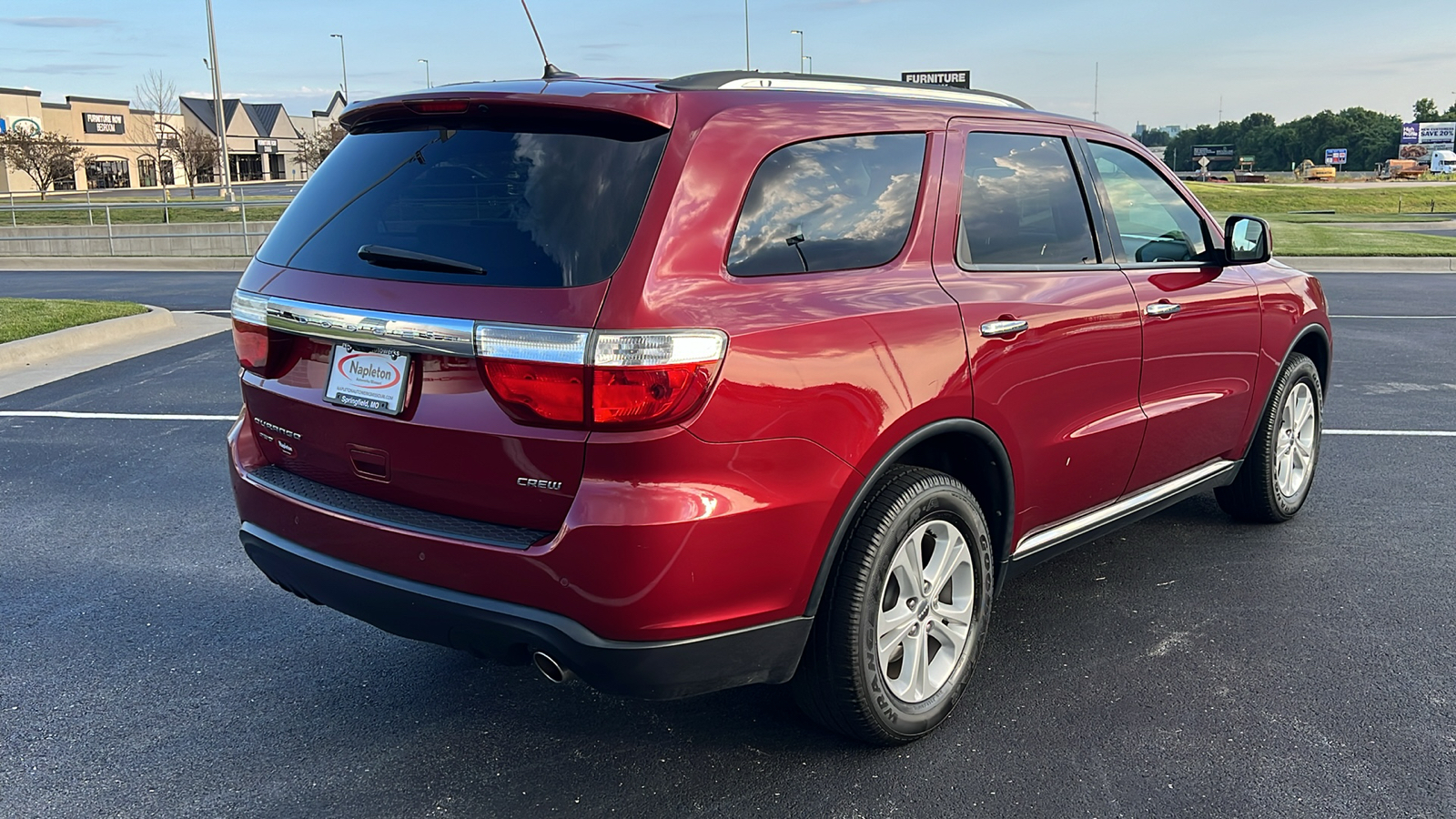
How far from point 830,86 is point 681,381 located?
1.29 metres

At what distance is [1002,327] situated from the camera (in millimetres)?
3363

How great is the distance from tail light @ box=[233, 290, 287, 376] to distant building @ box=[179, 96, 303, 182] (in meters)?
79.3

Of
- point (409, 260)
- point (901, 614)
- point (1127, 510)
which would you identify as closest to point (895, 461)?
point (901, 614)

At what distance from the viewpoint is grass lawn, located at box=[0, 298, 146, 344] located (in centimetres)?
1052

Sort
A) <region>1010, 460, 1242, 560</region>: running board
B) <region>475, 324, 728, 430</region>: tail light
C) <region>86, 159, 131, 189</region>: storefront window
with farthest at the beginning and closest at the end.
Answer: <region>86, 159, 131, 189</region>: storefront window < <region>1010, 460, 1242, 560</region>: running board < <region>475, 324, 728, 430</region>: tail light

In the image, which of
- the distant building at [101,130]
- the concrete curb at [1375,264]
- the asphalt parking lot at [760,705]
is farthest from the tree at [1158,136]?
the asphalt parking lot at [760,705]

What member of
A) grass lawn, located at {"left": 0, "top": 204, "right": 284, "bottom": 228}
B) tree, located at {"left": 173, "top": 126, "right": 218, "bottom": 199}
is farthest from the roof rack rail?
tree, located at {"left": 173, "top": 126, "right": 218, "bottom": 199}

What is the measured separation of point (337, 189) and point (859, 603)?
6.12 feet

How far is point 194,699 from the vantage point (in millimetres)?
3561

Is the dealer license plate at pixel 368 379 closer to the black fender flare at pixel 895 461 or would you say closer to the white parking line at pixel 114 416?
the black fender flare at pixel 895 461

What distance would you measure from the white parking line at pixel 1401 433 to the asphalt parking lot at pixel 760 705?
1691 mm

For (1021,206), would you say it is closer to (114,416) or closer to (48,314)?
(114,416)

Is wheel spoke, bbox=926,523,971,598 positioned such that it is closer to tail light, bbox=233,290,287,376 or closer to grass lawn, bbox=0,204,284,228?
tail light, bbox=233,290,287,376

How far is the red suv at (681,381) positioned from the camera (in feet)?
8.55
